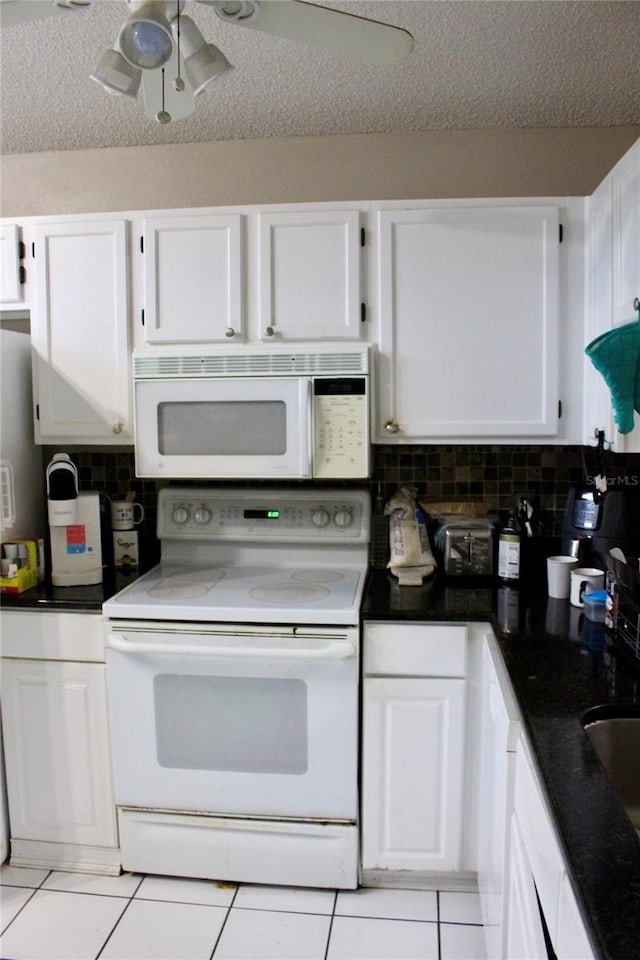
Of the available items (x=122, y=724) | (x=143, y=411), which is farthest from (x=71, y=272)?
(x=122, y=724)

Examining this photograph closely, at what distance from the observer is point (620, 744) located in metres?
1.31

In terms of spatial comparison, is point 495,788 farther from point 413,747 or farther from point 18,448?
point 18,448

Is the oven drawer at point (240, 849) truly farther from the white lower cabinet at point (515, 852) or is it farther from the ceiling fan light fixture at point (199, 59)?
the ceiling fan light fixture at point (199, 59)

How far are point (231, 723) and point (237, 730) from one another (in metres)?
0.03

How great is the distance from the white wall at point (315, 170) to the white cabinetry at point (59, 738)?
149cm

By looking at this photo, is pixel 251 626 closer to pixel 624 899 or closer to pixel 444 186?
pixel 624 899

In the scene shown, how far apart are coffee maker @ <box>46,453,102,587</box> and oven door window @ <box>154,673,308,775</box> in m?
0.45

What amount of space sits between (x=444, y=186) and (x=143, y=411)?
1253mm

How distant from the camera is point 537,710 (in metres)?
1.28

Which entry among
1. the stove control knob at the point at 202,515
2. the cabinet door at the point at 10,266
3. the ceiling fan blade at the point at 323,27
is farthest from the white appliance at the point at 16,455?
the ceiling fan blade at the point at 323,27

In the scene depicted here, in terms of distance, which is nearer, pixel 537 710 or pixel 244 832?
pixel 537 710

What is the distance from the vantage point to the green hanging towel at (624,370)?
1.51 meters

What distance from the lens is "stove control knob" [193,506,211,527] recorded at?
2328mm

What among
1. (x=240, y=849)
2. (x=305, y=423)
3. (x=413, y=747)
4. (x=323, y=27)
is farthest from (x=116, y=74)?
(x=240, y=849)
